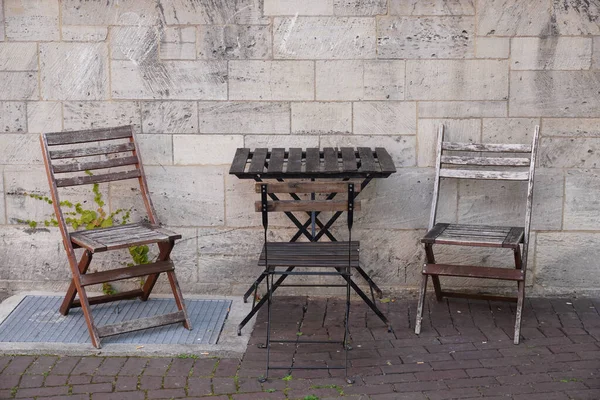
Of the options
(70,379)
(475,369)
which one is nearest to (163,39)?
(70,379)

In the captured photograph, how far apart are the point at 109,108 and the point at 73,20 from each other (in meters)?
0.64

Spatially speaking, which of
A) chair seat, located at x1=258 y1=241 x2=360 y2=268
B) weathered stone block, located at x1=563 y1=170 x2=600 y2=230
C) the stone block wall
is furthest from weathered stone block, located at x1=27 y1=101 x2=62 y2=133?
weathered stone block, located at x1=563 y1=170 x2=600 y2=230

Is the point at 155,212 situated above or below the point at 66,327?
above

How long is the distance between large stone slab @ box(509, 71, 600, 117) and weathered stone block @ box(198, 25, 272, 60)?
1.71 metres

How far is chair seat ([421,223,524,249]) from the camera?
5055 millimetres

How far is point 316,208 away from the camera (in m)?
4.59

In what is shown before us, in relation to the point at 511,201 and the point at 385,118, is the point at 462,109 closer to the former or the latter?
the point at 385,118

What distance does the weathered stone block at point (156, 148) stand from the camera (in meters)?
5.84

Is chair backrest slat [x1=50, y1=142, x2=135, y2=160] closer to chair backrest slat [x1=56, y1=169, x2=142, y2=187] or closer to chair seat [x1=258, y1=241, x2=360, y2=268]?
chair backrest slat [x1=56, y1=169, x2=142, y2=187]

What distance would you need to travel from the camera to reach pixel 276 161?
525 centimetres

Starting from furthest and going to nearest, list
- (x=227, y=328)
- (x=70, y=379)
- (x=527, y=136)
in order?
(x=527, y=136) → (x=227, y=328) → (x=70, y=379)

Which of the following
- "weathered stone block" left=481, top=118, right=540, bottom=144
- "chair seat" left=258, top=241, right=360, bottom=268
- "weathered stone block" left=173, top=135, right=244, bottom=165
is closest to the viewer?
"chair seat" left=258, top=241, right=360, bottom=268

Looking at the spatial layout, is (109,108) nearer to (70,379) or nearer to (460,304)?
(70,379)

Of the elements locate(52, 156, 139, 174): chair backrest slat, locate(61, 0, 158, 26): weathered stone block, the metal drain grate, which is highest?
locate(61, 0, 158, 26): weathered stone block
